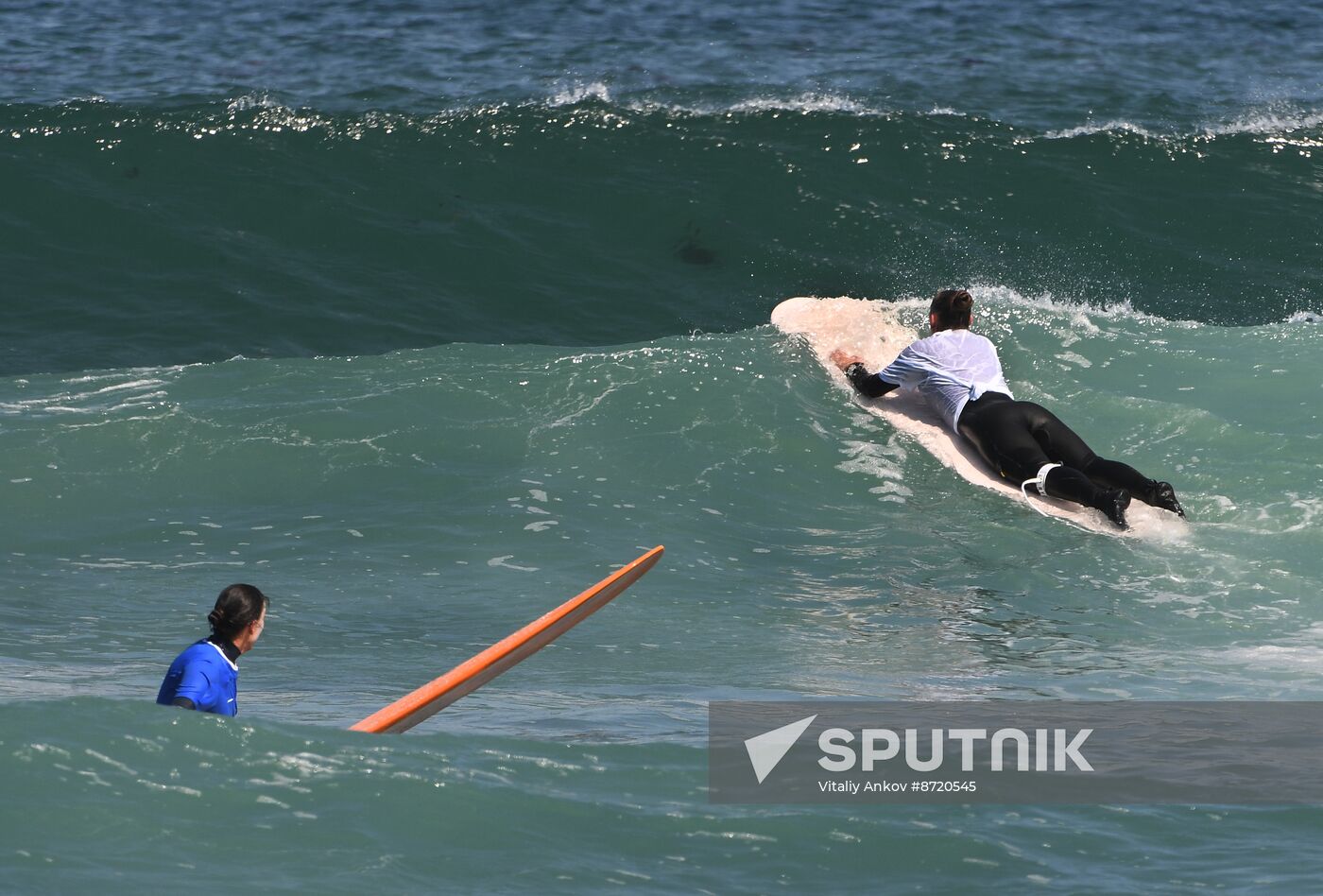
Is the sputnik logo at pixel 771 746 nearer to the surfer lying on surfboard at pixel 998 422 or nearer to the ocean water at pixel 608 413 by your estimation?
the ocean water at pixel 608 413

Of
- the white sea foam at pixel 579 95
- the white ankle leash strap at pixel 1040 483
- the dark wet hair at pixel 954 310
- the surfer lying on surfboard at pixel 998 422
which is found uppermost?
the white sea foam at pixel 579 95

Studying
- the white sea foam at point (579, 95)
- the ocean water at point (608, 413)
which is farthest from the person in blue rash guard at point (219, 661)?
the white sea foam at point (579, 95)

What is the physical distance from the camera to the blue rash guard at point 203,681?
458 cm

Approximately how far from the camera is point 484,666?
5277mm

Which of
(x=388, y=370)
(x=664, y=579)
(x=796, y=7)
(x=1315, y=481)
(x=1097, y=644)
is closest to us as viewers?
(x=1097, y=644)

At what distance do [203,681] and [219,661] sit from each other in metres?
0.10

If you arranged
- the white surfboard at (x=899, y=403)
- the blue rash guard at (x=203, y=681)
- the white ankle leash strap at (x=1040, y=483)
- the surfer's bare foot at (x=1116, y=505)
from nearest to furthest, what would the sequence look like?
the blue rash guard at (x=203, y=681)
the surfer's bare foot at (x=1116, y=505)
the white surfboard at (x=899, y=403)
the white ankle leash strap at (x=1040, y=483)

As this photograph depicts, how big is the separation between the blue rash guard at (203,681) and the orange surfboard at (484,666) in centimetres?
40

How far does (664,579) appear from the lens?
767 centimetres

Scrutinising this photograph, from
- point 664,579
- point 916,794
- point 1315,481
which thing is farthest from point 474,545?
point 1315,481

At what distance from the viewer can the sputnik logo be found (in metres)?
4.72

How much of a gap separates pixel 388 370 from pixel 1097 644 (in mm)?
5820

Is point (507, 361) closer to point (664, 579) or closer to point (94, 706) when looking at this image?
point (664, 579)

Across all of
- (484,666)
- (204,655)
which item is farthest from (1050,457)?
(204,655)
